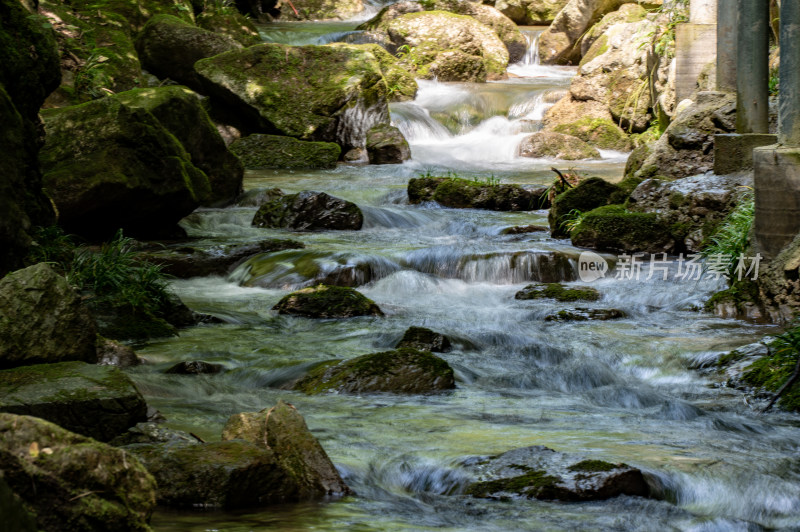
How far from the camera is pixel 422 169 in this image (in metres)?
16.0

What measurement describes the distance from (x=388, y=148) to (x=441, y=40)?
746cm

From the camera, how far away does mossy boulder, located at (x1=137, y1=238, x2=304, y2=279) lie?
9.26 m

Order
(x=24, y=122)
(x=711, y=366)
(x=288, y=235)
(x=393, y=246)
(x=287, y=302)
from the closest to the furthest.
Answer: (x=711, y=366) → (x=24, y=122) → (x=287, y=302) → (x=393, y=246) → (x=288, y=235)

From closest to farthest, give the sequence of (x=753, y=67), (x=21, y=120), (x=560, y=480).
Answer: (x=560, y=480) < (x=21, y=120) < (x=753, y=67)

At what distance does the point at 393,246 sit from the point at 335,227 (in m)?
1.58

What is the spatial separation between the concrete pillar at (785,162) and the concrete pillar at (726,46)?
170 inches

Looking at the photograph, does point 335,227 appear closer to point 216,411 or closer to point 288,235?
point 288,235

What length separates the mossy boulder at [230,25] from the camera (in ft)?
70.9

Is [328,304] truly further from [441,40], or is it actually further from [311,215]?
[441,40]

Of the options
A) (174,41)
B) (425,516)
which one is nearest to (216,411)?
(425,516)

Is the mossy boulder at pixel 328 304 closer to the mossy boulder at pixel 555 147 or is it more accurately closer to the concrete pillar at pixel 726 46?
the concrete pillar at pixel 726 46

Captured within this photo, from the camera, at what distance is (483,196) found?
1266cm

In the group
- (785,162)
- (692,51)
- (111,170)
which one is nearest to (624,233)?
(785,162)

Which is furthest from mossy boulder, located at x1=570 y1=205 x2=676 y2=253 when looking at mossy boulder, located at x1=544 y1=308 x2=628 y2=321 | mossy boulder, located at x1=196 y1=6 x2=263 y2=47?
mossy boulder, located at x1=196 y1=6 x2=263 y2=47
